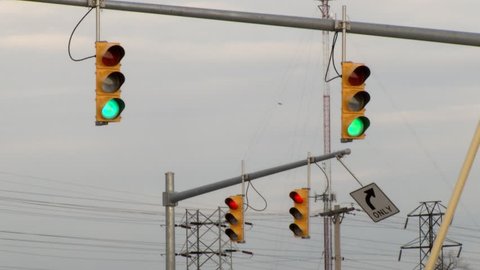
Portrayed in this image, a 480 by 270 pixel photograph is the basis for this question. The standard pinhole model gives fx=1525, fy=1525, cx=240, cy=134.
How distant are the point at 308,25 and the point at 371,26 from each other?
0.89m

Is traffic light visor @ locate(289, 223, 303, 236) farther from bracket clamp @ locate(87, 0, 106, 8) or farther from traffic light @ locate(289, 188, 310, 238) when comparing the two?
bracket clamp @ locate(87, 0, 106, 8)

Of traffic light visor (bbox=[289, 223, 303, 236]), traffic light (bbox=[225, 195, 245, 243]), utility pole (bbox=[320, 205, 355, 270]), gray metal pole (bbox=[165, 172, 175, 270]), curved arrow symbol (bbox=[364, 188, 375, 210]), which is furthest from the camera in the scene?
utility pole (bbox=[320, 205, 355, 270])

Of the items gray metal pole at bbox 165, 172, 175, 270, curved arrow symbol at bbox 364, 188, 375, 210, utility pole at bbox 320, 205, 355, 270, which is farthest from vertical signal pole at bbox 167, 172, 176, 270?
utility pole at bbox 320, 205, 355, 270

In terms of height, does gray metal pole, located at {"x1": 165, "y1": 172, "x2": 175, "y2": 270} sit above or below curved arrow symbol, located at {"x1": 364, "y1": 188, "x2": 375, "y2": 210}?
below

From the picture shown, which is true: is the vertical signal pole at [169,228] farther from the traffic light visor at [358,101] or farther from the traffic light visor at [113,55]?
the traffic light visor at [113,55]

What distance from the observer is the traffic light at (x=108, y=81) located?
1889 centimetres

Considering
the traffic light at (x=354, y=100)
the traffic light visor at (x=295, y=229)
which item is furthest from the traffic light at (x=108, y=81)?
the traffic light visor at (x=295, y=229)

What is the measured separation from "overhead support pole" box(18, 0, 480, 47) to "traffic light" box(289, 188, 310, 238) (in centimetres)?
1157

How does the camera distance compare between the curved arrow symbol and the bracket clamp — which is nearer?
the bracket clamp

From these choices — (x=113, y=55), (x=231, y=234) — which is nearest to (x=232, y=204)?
(x=231, y=234)

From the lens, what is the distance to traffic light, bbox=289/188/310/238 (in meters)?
31.2

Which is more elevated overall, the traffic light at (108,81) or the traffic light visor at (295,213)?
the traffic light visor at (295,213)

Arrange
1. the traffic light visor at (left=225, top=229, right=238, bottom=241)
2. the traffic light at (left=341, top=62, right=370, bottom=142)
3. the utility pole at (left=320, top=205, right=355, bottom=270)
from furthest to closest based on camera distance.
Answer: the utility pole at (left=320, top=205, right=355, bottom=270)
the traffic light visor at (left=225, top=229, right=238, bottom=241)
the traffic light at (left=341, top=62, right=370, bottom=142)

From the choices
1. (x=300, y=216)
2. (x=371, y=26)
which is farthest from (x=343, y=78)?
(x=300, y=216)
